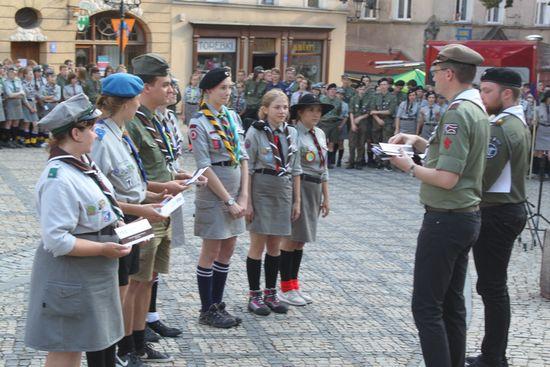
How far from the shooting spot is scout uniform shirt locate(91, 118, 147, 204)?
509cm

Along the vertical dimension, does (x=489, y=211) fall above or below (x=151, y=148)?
below

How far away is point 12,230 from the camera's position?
1001 cm

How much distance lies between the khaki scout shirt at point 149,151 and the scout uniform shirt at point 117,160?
0.32 meters

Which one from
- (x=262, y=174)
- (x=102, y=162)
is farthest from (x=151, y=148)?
(x=262, y=174)

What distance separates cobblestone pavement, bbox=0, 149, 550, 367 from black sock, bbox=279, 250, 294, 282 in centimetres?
36

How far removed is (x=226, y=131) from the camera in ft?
21.6

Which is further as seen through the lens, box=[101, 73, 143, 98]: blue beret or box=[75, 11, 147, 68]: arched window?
box=[75, 11, 147, 68]: arched window

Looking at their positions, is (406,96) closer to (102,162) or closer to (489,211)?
(489,211)

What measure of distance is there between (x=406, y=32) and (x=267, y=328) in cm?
3923

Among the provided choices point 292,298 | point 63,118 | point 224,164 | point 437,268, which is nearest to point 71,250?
point 63,118

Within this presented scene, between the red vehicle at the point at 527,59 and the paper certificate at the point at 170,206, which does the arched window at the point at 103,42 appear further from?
the paper certificate at the point at 170,206

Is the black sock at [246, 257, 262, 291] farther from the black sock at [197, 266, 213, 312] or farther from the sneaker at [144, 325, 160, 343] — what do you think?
the sneaker at [144, 325, 160, 343]

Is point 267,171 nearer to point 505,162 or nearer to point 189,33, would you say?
point 505,162

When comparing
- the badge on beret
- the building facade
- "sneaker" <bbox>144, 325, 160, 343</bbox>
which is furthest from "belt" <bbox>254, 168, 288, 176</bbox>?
the building facade
